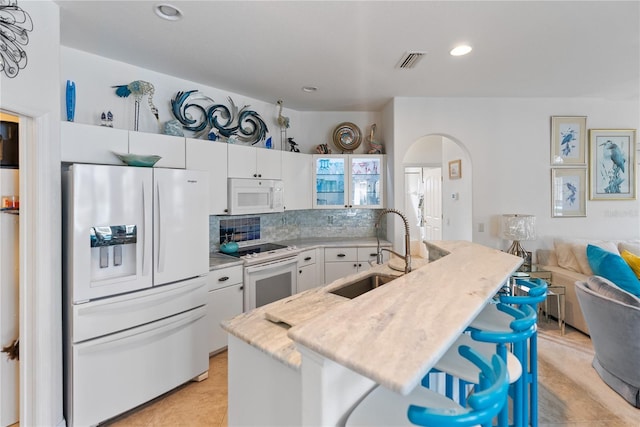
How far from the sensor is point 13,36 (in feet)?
5.56

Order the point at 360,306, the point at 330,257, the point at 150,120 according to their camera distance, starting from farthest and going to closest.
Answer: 1. the point at 330,257
2. the point at 150,120
3. the point at 360,306

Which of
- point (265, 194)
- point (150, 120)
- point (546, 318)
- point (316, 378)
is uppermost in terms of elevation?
point (150, 120)

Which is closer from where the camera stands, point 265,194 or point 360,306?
point 360,306

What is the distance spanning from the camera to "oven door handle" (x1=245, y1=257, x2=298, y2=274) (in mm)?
3036

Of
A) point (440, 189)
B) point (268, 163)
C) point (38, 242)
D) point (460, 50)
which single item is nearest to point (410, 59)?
point (460, 50)

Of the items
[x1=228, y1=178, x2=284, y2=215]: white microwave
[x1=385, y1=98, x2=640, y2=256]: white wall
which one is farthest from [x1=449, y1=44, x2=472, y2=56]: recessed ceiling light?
[x1=228, y1=178, x2=284, y2=215]: white microwave

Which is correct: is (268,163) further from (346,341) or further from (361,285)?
(346,341)

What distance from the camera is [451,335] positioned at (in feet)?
2.83

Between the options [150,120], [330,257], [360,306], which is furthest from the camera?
[330,257]

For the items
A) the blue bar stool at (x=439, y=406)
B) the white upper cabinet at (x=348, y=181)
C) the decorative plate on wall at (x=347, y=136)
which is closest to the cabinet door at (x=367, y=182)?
the white upper cabinet at (x=348, y=181)

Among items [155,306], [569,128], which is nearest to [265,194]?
[155,306]

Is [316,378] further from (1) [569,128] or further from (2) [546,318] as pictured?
(1) [569,128]

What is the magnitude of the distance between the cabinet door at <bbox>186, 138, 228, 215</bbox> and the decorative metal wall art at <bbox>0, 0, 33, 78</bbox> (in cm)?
123

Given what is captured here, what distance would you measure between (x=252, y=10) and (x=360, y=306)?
1929 mm
